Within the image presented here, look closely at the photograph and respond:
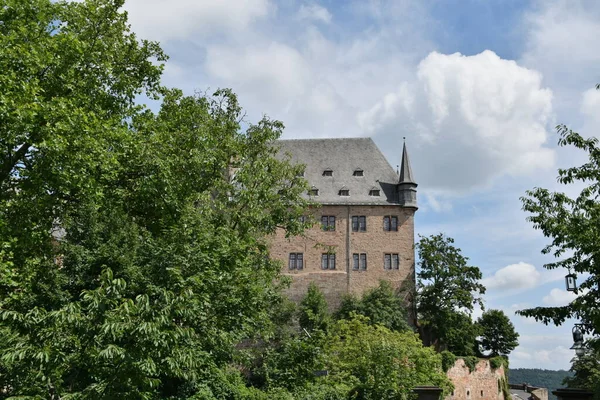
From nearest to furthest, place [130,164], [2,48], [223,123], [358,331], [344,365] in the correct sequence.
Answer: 1. [2,48]
2. [130,164]
3. [223,123]
4. [344,365]
5. [358,331]

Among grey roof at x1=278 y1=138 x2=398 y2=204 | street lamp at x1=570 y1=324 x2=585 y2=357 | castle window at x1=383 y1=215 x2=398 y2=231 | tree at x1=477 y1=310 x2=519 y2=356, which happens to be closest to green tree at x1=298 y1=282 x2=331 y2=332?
castle window at x1=383 y1=215 x2=398 y2=231

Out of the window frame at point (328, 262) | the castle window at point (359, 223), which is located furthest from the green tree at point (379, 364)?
the castle window at point (359, 223)

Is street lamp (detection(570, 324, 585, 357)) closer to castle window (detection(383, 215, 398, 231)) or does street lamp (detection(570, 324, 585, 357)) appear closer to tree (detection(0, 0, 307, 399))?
tree (detection(0, 0, 307, 399))

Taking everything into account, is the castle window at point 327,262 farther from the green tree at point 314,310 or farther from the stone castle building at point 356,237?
the green tree at point 314,310

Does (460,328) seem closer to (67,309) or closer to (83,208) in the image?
(83,208)

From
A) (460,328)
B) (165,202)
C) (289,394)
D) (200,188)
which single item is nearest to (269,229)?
(200,188)

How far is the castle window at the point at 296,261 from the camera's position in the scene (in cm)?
4766

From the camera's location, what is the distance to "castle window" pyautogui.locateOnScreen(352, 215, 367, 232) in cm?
4779

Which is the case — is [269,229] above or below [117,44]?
below

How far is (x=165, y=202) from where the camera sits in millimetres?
17422

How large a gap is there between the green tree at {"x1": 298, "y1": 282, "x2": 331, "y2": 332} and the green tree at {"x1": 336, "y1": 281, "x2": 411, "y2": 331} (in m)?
1.49

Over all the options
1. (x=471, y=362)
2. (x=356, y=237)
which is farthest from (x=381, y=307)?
(x=356, y=237)

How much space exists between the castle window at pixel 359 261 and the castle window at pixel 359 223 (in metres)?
1.97

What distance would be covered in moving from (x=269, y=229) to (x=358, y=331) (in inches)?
445
